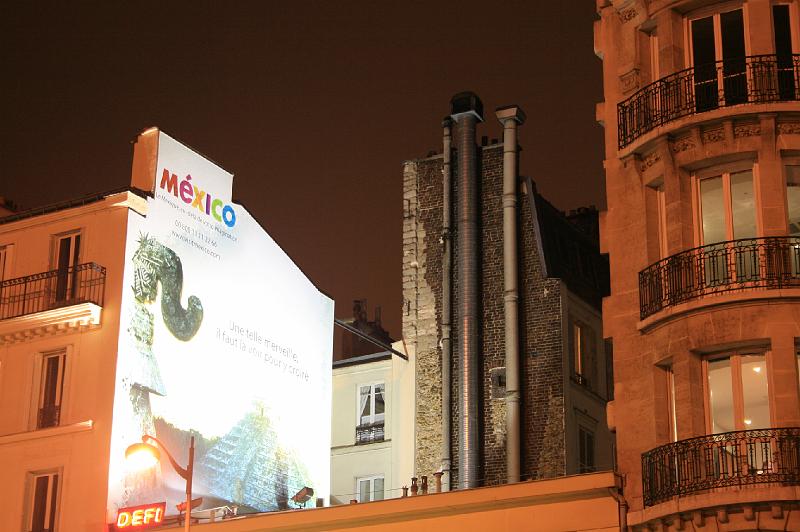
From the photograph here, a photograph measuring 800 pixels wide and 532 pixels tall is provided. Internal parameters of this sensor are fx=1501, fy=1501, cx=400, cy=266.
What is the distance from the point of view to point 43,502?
40.9 meters

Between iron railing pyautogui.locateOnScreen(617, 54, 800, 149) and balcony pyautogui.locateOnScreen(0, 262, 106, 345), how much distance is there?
53.2ft

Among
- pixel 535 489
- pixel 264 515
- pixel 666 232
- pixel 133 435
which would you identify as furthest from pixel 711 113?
pixel 133 435

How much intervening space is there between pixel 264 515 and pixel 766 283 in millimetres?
13595

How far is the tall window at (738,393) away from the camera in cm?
2950

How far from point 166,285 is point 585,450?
14.7 meters

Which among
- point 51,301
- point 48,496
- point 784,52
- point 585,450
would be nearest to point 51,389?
point 51,301

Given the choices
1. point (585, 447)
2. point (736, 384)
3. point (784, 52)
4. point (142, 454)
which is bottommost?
point (142, 454)

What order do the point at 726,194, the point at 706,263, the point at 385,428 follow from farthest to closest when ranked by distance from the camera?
the point at 385,428, the point at 726,194, the point at 706,263

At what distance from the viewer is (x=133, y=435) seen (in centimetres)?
4097

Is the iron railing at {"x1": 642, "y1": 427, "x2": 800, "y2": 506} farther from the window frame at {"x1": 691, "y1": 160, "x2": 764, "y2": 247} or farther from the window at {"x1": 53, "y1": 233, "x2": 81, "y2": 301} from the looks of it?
the window at {"x1": 53, "y1": 233, "x2": 81, "y2": 301}

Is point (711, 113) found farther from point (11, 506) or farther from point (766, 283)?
point (11, 506)

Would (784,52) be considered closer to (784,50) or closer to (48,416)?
(784,50)

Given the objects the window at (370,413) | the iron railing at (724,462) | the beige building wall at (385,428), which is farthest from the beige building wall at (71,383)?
the iron railing at (724,462)

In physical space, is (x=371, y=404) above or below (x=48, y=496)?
above
